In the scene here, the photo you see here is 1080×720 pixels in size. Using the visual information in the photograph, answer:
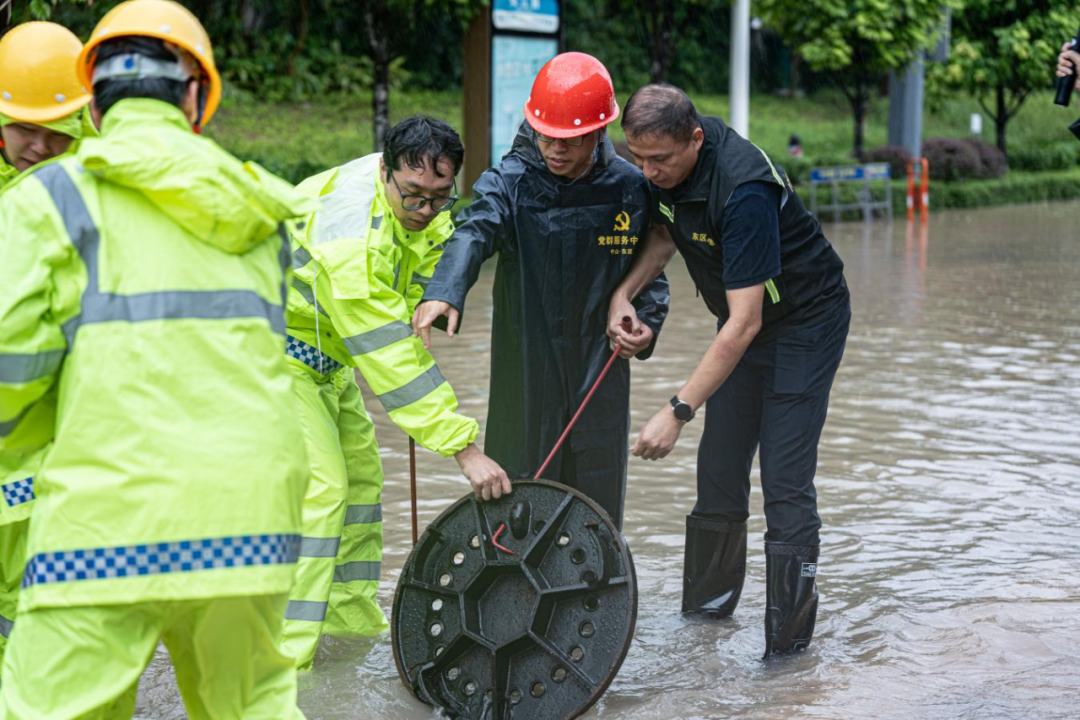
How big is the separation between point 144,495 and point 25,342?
345mm

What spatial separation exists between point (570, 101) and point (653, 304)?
2.70 ft

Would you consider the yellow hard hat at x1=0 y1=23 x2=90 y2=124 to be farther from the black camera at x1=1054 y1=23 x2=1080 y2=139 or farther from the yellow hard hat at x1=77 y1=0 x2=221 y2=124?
the black camera at x1=1054 y1=23 x2=1080 y2=139

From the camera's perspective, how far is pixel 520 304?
179 inches

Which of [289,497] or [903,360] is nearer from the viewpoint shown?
[289,497]

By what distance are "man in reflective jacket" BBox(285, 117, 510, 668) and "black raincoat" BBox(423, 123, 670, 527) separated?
28 cm

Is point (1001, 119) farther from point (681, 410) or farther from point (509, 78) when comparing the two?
point (681, 410)

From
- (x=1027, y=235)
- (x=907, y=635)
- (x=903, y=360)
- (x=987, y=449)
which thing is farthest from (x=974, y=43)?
(x=907, y=635)

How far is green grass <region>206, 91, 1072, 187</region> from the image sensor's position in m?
23.9

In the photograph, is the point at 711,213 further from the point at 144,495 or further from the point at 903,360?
the point at 903,360

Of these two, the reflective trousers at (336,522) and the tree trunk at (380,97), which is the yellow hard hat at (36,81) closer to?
the reflective trousers at (336,522)

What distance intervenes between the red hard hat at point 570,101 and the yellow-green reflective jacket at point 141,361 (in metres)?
1.80

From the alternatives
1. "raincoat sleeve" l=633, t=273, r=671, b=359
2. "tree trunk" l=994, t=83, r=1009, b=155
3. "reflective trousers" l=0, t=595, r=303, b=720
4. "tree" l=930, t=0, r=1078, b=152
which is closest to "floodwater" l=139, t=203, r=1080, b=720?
"raincoat sleeve" l=633, t=273, r=671, b=359

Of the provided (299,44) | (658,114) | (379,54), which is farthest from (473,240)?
(299,44)

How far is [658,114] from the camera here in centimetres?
414
